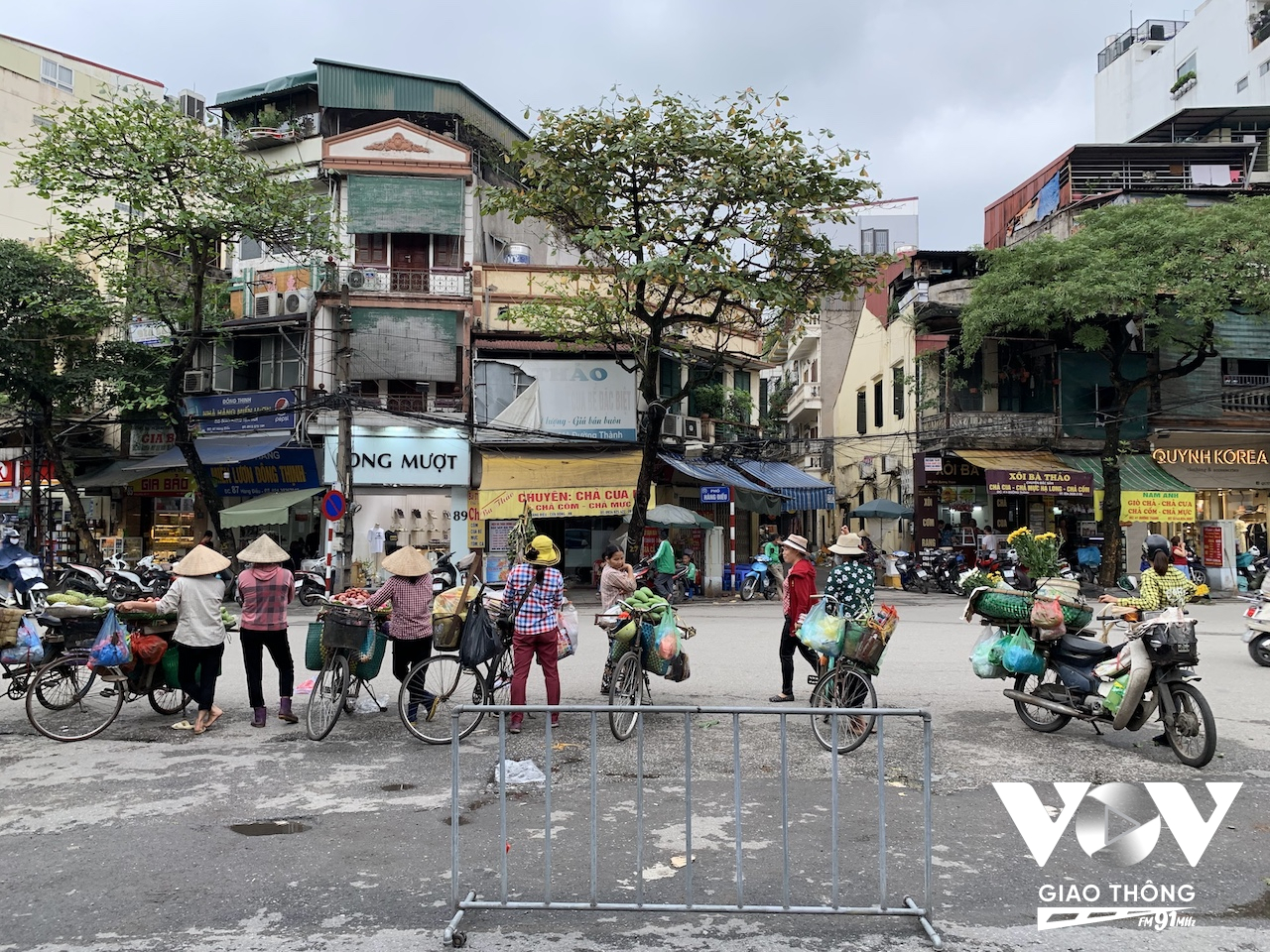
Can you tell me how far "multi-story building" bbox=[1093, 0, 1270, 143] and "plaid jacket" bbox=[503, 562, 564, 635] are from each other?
1203 inches

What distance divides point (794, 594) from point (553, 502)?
14.5 metres

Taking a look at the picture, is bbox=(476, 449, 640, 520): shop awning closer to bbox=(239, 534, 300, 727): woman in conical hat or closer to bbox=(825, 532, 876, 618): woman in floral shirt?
bbox=(239, 534, 300, 727): woman in conical hat

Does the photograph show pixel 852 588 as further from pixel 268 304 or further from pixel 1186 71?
pixel 1186 71

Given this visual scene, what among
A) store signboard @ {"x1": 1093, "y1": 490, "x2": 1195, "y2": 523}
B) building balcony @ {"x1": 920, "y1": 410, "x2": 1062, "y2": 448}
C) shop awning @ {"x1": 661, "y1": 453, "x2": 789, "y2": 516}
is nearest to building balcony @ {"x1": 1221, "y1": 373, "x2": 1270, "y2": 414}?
store signboard @ {"x1": 1093, "y1": 490, "x2": 1195, "y2": 523}

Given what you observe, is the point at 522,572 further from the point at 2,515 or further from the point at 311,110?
the point at 2,515

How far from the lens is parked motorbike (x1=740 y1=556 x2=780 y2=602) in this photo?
22.9 m

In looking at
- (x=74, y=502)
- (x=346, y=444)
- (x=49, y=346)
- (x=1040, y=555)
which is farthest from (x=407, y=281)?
(x=1040, y=555)

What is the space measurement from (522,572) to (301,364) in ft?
60.4

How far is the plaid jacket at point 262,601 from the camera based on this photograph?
24.7 feet

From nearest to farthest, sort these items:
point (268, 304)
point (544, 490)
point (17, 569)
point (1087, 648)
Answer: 1. point (1087, 648)
2. point (17, 569)
3. point (544, 490)
4. point (268, 304)

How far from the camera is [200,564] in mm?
7547

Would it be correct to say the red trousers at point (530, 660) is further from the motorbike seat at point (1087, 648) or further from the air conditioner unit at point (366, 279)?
the air conditioner unit at point (366, 279)

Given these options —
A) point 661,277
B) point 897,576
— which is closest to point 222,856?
point 661,277

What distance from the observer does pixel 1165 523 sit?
24.8 m
